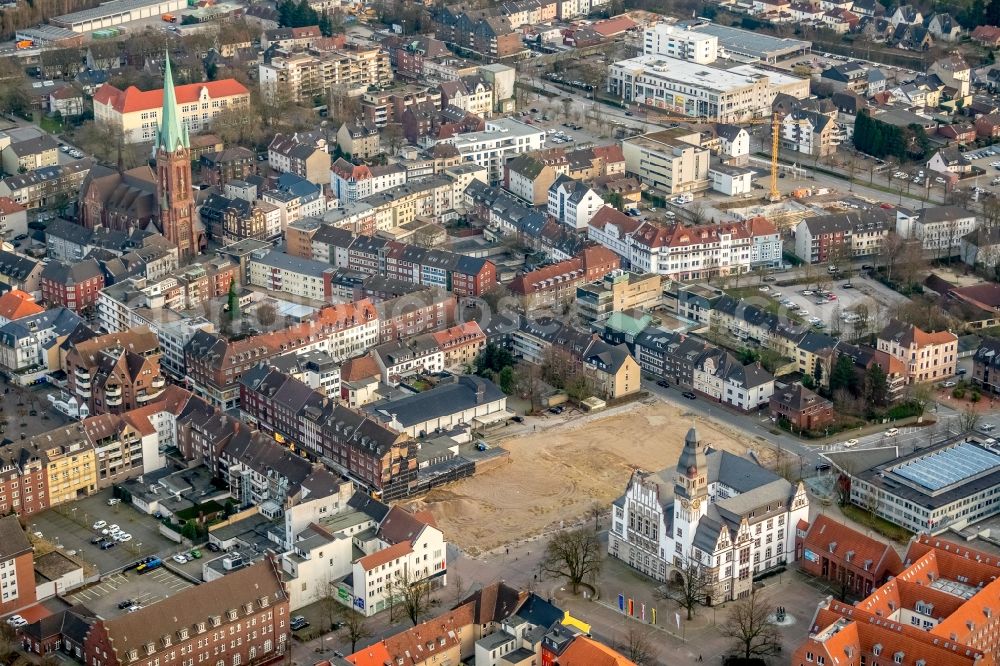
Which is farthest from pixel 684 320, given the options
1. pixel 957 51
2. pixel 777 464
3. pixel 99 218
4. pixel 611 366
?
pixel 957 51

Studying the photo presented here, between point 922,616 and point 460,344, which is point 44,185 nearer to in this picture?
point 460,344

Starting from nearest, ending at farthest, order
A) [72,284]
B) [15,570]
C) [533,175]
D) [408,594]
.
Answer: [408,594] < [15,570] < [72,284] < [533,175]

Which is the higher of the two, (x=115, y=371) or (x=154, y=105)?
(x=154, y=105)

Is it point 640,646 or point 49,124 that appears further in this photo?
point 49,124

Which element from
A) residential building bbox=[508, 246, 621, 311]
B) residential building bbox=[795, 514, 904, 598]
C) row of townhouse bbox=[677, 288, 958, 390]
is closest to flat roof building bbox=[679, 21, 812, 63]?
residential building bbox=[508, 246, 621, 311]

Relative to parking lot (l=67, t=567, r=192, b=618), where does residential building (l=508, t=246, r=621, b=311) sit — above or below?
above

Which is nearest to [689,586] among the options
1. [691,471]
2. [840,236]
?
[691,471]

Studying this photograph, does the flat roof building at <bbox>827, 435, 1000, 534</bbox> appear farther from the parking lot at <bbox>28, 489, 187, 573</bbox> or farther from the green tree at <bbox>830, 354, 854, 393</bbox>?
the parking lot at <bbox>28, 489, 187, 573</bbox>

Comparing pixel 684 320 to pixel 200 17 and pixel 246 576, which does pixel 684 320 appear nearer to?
pixel 246 576

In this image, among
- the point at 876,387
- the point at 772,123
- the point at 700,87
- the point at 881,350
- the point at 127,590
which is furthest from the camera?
the point at 700,87
